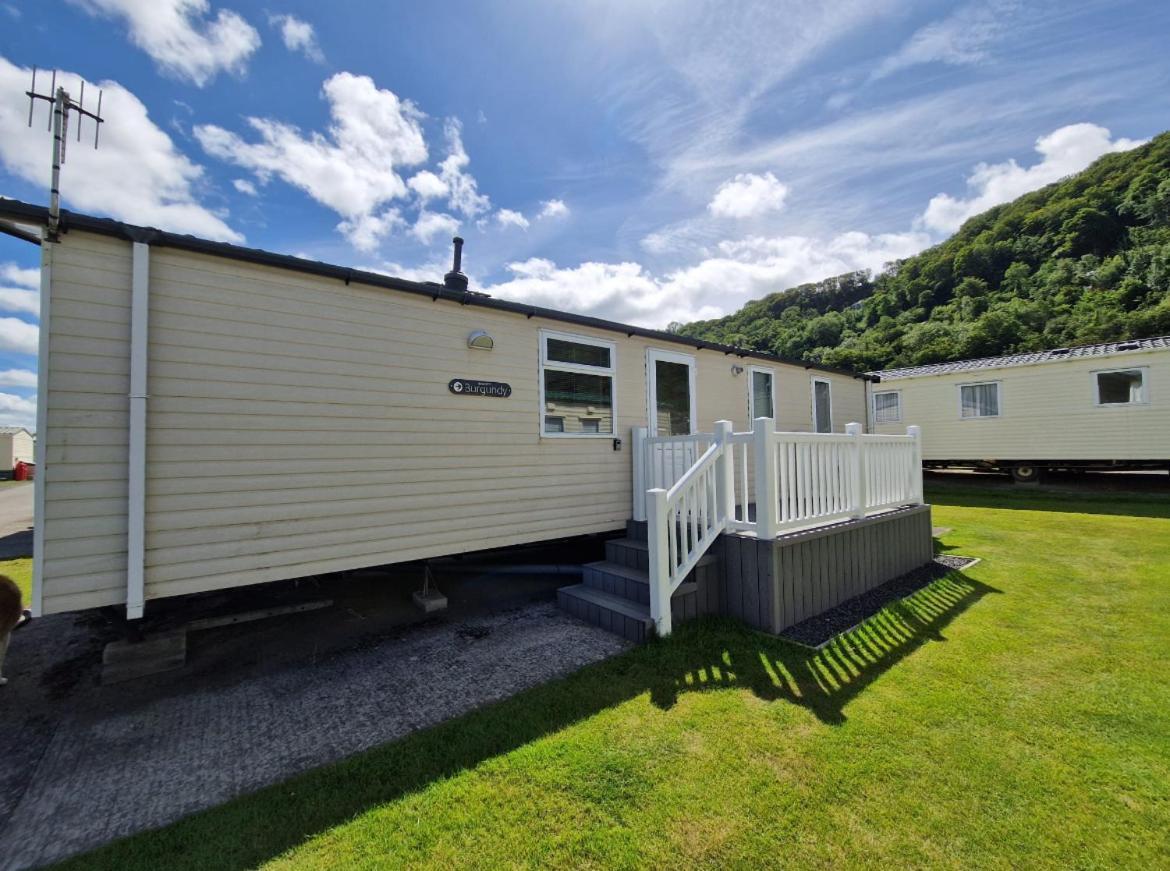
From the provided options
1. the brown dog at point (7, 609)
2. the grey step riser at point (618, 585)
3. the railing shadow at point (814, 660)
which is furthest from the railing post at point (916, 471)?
the brown dog at point (7, 609)

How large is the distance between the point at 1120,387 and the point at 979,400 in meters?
2.63

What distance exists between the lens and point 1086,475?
44.5 feet

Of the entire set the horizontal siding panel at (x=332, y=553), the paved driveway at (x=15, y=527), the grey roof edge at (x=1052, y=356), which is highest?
the grey roof edge at (x=1052, y=356)

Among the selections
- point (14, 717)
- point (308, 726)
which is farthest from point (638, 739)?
point (14, 717)

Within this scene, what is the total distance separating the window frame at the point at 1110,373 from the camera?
10.7 meters

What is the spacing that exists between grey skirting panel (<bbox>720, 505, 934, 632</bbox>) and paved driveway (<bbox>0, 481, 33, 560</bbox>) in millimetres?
10573

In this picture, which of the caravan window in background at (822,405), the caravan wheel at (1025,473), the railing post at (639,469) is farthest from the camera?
the caravan wheel at (1025,473)

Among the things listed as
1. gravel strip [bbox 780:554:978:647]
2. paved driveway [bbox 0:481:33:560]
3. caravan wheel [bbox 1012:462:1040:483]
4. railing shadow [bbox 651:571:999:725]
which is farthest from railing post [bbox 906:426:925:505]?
paved driveway [bbox 0:481:33:560]

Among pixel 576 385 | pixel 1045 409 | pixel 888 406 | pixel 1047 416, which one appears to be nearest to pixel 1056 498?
pixel 1047 416

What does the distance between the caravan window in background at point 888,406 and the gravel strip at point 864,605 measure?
32.9 feet

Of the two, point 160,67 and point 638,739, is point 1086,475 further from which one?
point 160,67

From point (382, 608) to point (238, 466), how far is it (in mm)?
2283

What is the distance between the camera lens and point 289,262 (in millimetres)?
3592

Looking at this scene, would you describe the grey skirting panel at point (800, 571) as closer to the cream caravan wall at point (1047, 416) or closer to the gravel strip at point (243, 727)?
the gravel strip at point (243, 727)
